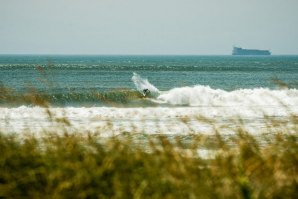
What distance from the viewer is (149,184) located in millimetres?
4758

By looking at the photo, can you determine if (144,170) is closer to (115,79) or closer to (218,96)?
(218,96)

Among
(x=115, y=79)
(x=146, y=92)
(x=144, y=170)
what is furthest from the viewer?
(x=115, y=79)

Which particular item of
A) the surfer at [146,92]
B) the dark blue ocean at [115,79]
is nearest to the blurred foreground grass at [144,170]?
the dark blue ocean at [115,79]

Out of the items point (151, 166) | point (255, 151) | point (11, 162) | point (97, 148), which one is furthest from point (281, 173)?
point (11, 162)

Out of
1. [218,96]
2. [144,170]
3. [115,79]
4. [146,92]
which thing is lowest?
[115,79]

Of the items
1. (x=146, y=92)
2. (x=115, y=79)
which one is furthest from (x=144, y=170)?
(x=115, y=79)

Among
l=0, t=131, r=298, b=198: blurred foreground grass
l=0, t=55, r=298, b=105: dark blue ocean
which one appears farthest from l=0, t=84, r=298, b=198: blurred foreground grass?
l=0, t=55, r=298, b=105: dark blue ocean

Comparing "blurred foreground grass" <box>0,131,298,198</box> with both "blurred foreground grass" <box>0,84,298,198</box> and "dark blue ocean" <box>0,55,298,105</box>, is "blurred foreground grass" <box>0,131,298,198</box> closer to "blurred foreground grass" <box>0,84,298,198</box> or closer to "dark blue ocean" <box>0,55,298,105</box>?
"blurred foreground grass" <box>0,84,298,198</box>

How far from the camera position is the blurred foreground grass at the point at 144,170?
4.65m

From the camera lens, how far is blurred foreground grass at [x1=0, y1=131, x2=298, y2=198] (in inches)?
183

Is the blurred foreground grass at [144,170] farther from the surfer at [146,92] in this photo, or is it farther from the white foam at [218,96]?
the surfer at [146,92]

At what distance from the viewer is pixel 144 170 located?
4.96 meters

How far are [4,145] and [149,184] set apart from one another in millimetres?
1976

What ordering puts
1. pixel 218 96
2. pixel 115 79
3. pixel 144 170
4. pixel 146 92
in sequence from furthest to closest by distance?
pixel 115 79
pixel 146 92
pixel 218 96
pixel 144 170
